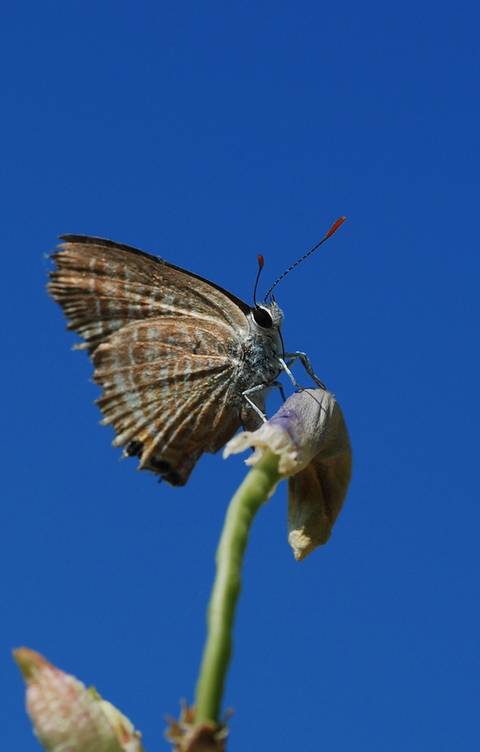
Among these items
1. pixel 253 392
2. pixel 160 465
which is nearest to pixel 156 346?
pixel 253 392

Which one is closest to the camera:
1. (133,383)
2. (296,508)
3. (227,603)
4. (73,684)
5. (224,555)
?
(227,603)

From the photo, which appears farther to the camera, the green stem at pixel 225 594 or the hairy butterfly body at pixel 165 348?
the hairy butterfly body at pixel 165 348

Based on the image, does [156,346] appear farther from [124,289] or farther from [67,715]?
[67,715]

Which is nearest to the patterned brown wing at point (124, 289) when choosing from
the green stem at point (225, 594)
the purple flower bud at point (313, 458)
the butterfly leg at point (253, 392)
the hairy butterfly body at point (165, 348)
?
the hairy butterfly body at point (165, 348)

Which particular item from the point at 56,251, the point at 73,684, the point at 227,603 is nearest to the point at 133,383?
the point at 56,251

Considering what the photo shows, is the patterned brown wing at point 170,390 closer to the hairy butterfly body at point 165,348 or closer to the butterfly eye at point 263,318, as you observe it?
the hairy butterfly body at point 165,348

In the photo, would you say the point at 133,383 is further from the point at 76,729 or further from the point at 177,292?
the point at 76,729

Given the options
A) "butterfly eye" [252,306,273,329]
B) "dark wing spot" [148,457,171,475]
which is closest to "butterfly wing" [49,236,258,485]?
"dark wing spot" [148,457,171,475]
